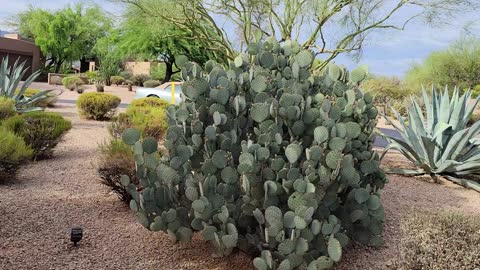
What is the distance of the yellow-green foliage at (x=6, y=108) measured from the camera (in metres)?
11.4

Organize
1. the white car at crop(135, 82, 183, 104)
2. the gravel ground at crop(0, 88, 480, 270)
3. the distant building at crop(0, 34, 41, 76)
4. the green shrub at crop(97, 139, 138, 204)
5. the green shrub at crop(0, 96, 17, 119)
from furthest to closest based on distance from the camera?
the distant building at crop(0, 34, 41, 76)
the white car at crop(135, 82, 183, 104)
the green shrub at crop(0, 96, 17, 119)
the green shrub at crop(97, 139, 138, 204)
the gravel ground at crop(0, 88, 480, 270)

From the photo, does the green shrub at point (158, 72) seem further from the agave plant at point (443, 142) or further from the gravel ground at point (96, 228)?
the gravel ground at point (96, 228)

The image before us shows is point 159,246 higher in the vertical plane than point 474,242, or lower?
lower

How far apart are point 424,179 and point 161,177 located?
5.27 metres

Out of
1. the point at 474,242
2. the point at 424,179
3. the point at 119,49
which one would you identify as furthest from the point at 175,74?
the point at 474,242

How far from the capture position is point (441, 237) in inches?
183

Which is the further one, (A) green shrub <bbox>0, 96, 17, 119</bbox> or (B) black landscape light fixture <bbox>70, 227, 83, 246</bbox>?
(A) green shrub <bbox>0, 96, 17, 119</bbox>

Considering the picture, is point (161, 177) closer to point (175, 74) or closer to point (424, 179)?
point (424, 179)

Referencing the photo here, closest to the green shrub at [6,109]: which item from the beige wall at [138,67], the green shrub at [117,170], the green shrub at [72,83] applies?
the green shrub at [117,170]

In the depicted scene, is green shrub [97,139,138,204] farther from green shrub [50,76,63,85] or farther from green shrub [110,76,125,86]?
green shrub [50,76,63,85]

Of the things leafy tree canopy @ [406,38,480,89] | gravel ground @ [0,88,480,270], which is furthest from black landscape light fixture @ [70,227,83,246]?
leafy tree canopy @ [406,38,480,89]

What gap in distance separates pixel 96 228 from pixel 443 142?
5.60 meters

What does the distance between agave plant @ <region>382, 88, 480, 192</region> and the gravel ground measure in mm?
614

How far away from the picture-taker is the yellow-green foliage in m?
11.4
